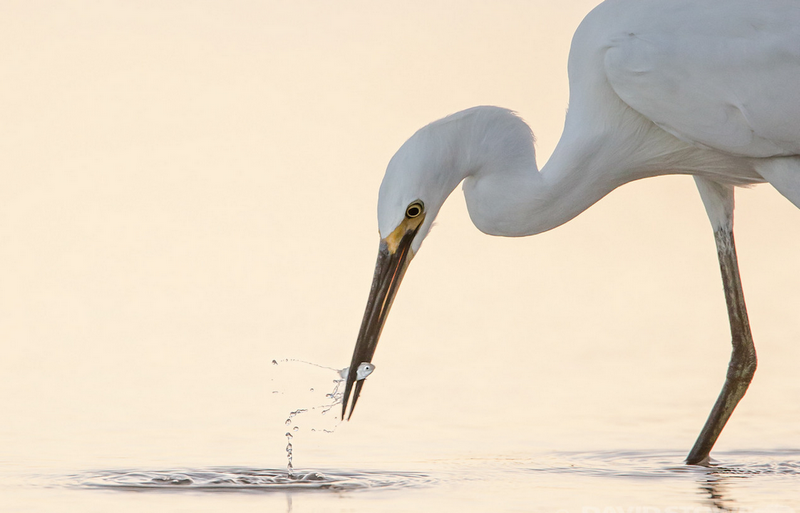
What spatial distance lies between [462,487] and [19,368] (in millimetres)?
3529

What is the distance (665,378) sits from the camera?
7.73 m

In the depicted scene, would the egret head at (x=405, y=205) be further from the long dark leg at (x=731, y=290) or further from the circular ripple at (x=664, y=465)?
the long dark leg at (x=731, y=290)

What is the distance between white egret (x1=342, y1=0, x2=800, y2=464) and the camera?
5711 millimetres

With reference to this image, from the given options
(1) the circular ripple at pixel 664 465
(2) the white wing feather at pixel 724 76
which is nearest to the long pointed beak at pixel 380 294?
(1) the circular ripple at pixel 664 465

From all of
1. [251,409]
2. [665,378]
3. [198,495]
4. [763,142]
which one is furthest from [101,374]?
[763,142]

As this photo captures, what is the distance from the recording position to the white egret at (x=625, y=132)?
571 cm

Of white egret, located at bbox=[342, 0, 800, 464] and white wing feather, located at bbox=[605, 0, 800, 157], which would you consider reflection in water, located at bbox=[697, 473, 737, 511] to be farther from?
white wing feather, located at bbox=[605, 0, 800, 157]

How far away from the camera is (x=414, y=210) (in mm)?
5625

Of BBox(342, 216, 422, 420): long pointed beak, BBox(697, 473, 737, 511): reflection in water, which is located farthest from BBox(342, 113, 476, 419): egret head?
BBox(697, 473, 737, 511): reflection in water

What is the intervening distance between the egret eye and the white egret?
0.01 metres

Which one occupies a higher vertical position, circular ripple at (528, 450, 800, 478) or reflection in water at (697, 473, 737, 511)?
circular ripple at (528, 450, 800, 478)

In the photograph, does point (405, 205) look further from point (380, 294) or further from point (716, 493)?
point (716, 493)

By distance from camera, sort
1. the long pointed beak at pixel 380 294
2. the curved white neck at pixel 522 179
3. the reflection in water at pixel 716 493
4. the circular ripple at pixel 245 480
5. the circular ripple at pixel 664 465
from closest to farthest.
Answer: the reflection in water at pixel 716 493 < the circular ripple at pixel 245 480 < the circular ripple at pixel 664 465 < the long pointed beak at pixel 380 294 < the curved white neck at pixel 522 179

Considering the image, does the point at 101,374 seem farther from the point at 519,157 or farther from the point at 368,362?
the point at 519,157
